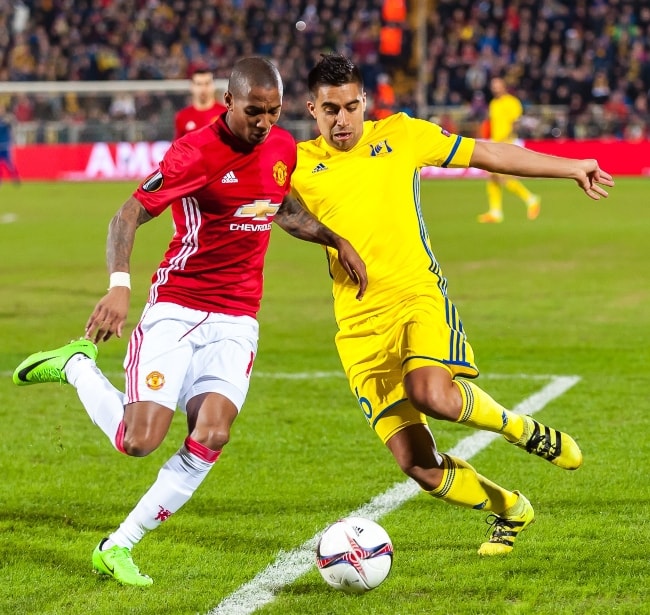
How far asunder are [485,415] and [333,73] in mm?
1637

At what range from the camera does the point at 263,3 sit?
121 feet

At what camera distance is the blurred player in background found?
29703mm

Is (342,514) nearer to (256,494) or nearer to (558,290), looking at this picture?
(256,494)

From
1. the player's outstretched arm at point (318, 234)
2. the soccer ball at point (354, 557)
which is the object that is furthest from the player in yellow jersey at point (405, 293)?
the soccer ball at point (354, 557)

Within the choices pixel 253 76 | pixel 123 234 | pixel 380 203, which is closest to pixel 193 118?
pixel 380 203

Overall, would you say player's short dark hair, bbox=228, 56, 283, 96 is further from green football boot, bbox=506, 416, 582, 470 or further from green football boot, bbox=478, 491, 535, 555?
green football boot, bbox=478, 491, 535, 555

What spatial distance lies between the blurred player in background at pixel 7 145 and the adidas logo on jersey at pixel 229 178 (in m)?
26.0

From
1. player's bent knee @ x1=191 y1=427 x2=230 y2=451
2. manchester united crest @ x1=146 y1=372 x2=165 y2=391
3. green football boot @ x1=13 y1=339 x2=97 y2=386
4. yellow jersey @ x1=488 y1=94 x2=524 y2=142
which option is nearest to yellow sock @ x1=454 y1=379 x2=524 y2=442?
player's bent knee @ x1=191 y1=427 x2=230 y2=451

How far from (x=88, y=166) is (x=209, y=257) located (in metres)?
27.9

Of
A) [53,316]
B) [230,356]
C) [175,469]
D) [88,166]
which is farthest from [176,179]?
→ [88,166]

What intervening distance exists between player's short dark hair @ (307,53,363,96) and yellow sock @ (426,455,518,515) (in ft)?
5.57

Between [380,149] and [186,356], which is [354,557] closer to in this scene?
[186,356]

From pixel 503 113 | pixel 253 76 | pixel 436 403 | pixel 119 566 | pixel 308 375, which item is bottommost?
pixel 503 113

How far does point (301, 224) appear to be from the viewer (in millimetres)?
5164
